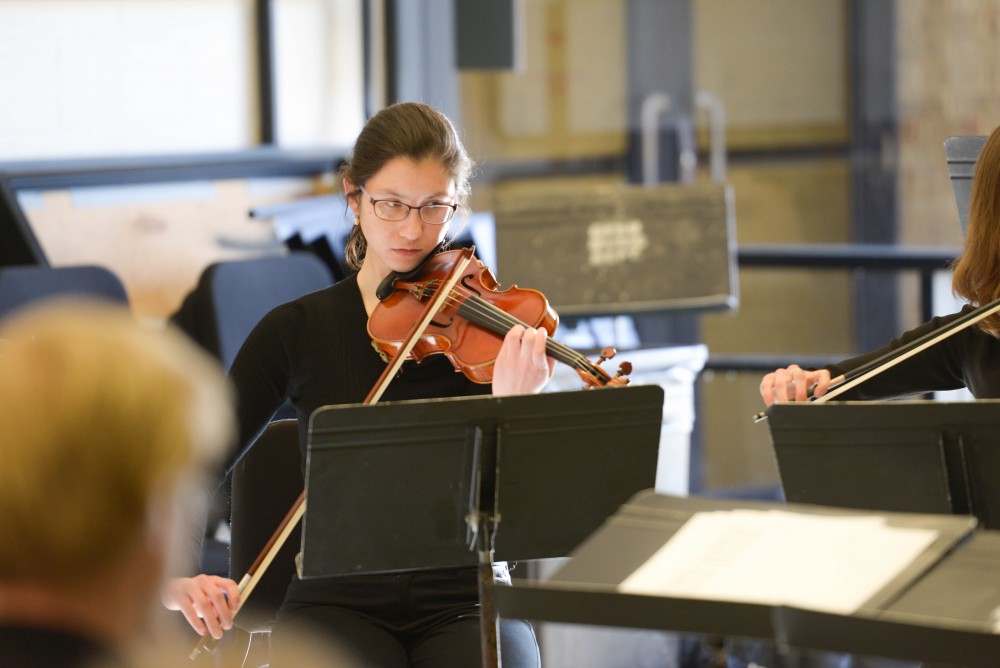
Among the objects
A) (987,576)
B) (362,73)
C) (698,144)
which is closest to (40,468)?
(987,576)

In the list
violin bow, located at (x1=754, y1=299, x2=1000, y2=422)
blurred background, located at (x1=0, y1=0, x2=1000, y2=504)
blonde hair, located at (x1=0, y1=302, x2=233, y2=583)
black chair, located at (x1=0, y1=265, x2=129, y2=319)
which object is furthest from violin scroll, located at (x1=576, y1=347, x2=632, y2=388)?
blurred background, located at (x1=0, y1=0, x2=1000, y2=504)

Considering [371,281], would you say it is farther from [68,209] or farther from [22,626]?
[68,209]

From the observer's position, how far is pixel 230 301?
3057 millimetres

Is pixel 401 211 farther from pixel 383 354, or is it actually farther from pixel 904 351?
pixel 904 351

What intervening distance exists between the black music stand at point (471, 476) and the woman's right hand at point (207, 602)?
21 cm

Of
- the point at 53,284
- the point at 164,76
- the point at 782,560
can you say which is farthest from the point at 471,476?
the point at 164,76

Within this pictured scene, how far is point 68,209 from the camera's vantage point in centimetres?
319

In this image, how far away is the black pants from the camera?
1803 millimetres

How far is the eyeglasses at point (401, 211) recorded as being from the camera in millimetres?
1983

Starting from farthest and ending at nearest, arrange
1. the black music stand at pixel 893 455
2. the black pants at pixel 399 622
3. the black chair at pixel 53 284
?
the black chair at pixel 53 284
the black pants at pixel 399 622
the black music stand at pixel 893 455

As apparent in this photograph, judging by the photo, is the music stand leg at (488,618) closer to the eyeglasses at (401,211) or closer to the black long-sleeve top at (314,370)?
the black long-sleeve top at (314,370)

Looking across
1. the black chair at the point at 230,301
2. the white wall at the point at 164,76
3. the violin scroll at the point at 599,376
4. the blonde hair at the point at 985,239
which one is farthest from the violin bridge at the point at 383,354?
the white wall at the point at 164,76

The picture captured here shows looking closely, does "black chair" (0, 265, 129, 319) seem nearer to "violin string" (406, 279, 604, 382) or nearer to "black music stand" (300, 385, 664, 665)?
"violin string" (406, 279, 604, 382)

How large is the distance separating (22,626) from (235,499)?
121 cm
